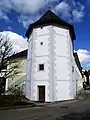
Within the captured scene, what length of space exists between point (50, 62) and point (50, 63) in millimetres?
143

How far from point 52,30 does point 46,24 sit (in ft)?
4.29

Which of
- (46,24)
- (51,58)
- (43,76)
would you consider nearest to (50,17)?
(46,24)

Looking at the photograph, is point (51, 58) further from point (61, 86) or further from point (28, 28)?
point (28, 28)

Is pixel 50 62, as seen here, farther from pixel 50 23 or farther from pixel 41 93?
pixel 50 23

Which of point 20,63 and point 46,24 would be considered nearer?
point 46,24

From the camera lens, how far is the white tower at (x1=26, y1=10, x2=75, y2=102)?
22.4 meters

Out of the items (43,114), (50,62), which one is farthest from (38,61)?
(43,114)

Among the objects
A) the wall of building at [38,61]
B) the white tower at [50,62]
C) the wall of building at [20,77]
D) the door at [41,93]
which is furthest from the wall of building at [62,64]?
the wall of building at [20,77]

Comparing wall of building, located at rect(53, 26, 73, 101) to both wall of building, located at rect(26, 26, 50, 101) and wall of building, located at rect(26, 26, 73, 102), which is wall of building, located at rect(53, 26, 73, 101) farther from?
wall of building, located at rect(26, 26, 50, 101)

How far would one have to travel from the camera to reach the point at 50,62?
2281 cm

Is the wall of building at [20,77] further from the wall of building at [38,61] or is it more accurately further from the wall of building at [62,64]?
the wall of building at [62,64]

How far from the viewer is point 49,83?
2225cm

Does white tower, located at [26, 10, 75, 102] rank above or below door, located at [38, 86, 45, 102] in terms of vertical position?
above

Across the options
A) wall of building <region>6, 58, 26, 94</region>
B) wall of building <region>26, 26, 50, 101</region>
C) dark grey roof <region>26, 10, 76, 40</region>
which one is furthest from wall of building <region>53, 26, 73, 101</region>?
wall of building <region>6, 58, 26, 94</region>
